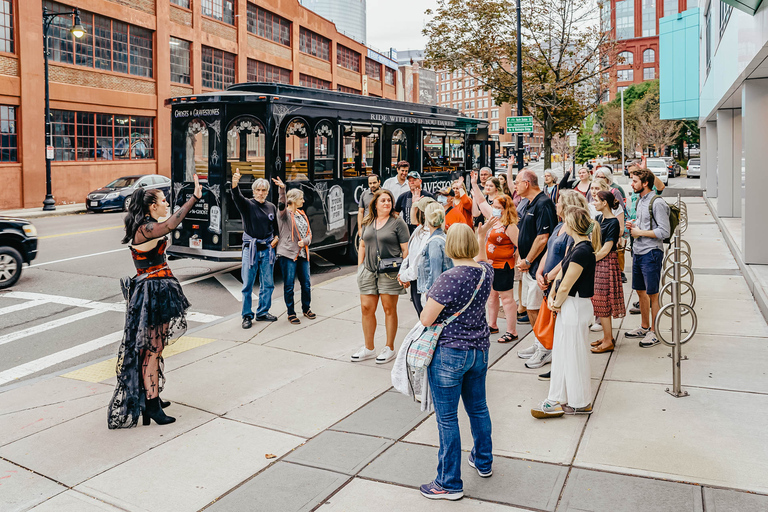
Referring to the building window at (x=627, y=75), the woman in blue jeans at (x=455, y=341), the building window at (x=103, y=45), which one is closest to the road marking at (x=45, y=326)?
the woman in blue jeans at (x=455, y=341)

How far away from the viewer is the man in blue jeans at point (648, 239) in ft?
24.9

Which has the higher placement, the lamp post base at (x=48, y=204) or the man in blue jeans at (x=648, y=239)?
the lamp post base at (x=48, y=204)

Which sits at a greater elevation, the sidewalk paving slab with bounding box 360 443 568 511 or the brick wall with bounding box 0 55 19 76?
the brick wall with bounding box 0 55 19 76

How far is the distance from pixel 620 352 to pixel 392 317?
2.55 metres

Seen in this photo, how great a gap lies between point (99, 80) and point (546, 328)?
101ft

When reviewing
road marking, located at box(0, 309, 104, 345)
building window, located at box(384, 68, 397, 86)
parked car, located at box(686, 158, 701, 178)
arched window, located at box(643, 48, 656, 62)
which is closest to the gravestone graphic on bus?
road marking, located at box(0, 309, 104, 345)

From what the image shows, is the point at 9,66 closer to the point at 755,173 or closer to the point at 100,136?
the point at 100,136

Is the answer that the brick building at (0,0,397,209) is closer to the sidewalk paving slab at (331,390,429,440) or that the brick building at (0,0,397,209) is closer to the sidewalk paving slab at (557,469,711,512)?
the sidewalk paving slab at (331,390,429,440)

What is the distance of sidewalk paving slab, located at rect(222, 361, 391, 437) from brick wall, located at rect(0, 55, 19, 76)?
26.0 metres

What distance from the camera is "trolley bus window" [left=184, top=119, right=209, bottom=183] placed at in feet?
39.4

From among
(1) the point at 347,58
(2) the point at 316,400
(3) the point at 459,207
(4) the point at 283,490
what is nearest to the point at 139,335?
(2) the point at 316,400

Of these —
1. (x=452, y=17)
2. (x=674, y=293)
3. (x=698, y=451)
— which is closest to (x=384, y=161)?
(x=674, y=293)

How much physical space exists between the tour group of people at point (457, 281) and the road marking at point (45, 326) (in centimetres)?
256

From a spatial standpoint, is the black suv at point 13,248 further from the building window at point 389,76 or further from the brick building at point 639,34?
the brick building at point 639,34
